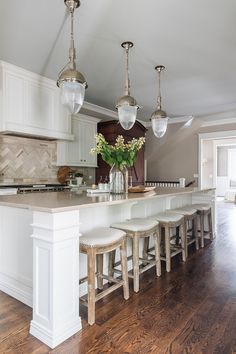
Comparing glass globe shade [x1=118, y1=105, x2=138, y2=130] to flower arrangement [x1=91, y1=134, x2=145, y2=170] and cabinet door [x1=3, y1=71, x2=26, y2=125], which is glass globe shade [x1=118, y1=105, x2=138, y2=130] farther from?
cabinet door [x1=3, y1=71, x2=26, y2=125]

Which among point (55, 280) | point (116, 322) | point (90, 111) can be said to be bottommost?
point (116, 322)

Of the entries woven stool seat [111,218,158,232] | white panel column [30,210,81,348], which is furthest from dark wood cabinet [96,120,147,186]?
white panel column [30,210,81,348]

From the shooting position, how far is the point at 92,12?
2350 millimetres

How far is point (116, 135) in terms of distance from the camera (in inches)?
201

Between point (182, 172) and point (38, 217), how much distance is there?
568 centimetres

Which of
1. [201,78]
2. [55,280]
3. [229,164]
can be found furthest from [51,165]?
[229,164]

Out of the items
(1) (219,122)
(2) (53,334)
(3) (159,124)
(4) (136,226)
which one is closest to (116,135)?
(3) (159,124)

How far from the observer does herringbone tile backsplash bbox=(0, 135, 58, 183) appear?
3.99 m

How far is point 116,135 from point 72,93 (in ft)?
8.76

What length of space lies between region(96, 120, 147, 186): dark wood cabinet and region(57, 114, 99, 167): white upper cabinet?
0.62ft

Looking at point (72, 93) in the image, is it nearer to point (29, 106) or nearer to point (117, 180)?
point (117, 180)

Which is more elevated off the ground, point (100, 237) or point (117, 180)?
point (117, 180)

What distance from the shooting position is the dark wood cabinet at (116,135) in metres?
5.11

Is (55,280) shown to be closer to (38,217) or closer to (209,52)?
(38,217)
